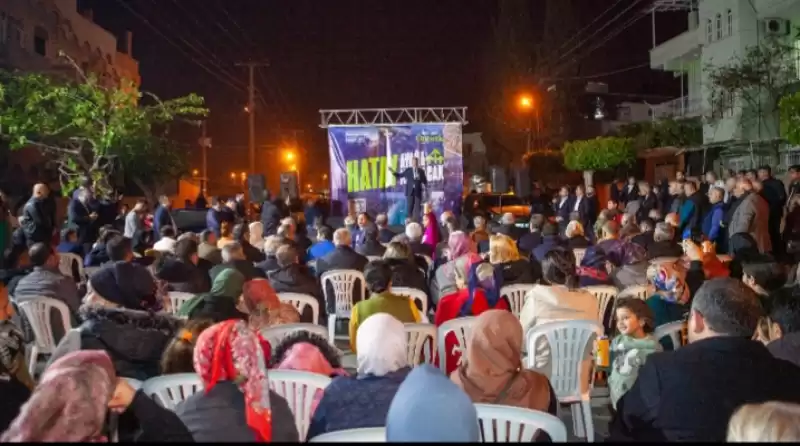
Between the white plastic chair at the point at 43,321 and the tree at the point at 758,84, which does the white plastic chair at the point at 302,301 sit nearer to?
the white plastic chair at the point at 43,321

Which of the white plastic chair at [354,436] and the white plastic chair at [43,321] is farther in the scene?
the white plastic chair at [43,321]

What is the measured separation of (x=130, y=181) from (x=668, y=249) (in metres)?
22.1

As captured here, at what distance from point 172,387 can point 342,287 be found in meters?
4.22

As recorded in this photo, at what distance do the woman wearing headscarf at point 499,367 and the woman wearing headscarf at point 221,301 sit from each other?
1532 mm

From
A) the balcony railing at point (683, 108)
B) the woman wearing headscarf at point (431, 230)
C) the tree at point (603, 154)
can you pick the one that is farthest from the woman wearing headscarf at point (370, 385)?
the balcony railing at point (683, 108)

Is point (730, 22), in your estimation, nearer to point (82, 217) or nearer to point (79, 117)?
point (79, 117)

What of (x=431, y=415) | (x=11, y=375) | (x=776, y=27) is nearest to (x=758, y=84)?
(x=776, y=27)

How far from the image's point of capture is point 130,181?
26234mm

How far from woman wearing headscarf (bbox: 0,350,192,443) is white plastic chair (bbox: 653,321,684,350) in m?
3.21

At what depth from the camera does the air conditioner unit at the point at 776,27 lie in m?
22.7

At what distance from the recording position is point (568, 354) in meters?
4.69

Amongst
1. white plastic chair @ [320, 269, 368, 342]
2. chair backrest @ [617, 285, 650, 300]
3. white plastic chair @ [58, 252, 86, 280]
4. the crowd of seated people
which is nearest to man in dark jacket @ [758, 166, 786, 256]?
the crowd of seated people

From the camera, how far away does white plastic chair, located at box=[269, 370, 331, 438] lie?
3467 mm

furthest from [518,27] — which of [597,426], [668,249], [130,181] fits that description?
[597,426]
